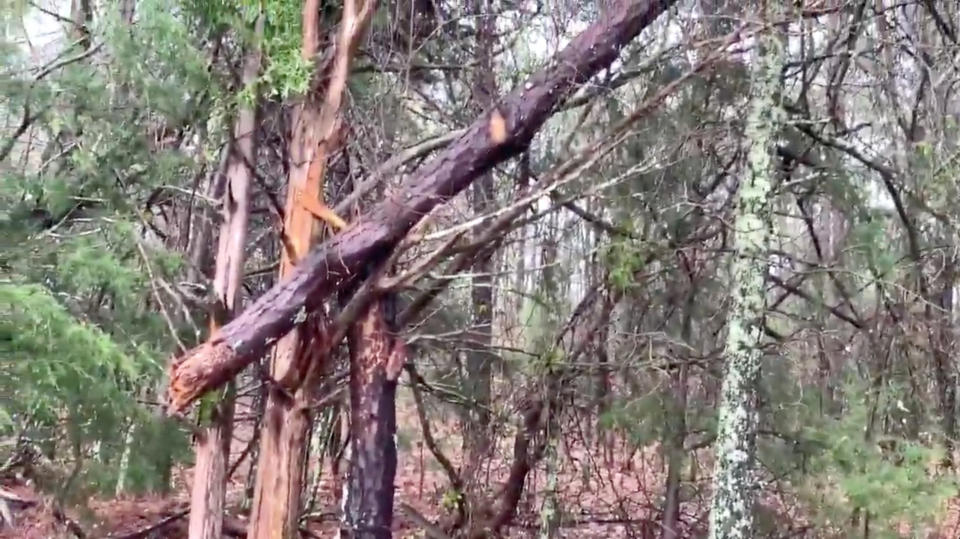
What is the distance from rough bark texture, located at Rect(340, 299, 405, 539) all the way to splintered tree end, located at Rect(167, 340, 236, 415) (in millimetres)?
1311

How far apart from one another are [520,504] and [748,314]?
364cm

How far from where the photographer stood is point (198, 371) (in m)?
4.53

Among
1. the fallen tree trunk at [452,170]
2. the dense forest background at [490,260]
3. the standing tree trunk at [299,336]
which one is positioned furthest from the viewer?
the standing tree trunk at [299,336]

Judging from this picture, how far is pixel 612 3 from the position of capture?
5.31 m

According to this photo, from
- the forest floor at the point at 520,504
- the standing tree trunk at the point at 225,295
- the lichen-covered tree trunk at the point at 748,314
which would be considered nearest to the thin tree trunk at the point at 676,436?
the forest floor at the point at 520,504

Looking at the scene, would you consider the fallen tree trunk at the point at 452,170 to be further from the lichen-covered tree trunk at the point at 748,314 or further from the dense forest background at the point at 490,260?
the lichen-covered tree trunk at the point at 748,314

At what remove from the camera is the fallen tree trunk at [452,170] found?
496 centimetres

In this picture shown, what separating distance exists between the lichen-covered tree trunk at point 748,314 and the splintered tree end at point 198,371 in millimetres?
3305

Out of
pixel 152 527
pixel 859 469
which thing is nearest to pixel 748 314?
pixel 859 469

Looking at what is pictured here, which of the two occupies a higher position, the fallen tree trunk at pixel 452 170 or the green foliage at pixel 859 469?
the fallen tree trunk at pixel 452 170

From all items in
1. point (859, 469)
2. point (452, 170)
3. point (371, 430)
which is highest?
point (452, 170)

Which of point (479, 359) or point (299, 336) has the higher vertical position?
point (479, 359)

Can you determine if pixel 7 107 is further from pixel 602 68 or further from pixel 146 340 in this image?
pixel 602 68

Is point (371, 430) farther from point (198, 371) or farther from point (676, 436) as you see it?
point (676, 436)
